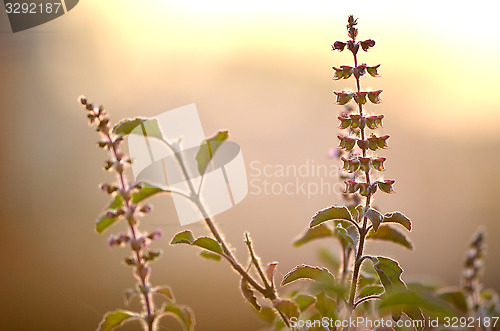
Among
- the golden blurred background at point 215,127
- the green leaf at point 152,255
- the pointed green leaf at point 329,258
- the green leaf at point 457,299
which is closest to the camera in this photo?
the green leaf at point 457,299

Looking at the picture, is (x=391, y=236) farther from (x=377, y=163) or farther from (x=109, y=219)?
(x=109, y=219)

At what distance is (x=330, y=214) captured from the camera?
594 mm

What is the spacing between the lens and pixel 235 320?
299 cm

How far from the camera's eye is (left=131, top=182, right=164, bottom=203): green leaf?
701 millimetres

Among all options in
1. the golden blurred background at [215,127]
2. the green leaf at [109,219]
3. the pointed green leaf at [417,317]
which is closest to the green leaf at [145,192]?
the green leaf at [109,219]

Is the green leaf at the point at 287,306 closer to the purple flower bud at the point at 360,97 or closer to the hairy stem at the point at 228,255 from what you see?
the hairy stem at the point at 228,255

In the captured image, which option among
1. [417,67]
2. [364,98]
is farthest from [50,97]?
[364,98]

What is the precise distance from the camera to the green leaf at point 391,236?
2.07ft

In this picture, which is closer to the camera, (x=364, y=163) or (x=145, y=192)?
(x=364, y=163)

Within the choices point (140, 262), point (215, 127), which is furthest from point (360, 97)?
point (215, 127)

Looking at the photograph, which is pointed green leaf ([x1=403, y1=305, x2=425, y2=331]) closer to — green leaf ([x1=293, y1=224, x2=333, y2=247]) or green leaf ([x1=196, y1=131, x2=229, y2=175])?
green leaf ([x1=293, y1=224, x2=333, y2=247])

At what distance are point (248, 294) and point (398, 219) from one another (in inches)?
9.1

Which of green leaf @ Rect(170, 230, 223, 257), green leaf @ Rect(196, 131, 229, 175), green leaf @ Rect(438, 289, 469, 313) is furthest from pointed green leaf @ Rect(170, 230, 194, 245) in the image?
green leaf @ Rect(438, 289, 469, 313)

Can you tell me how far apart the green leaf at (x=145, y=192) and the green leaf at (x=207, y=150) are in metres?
0.07
